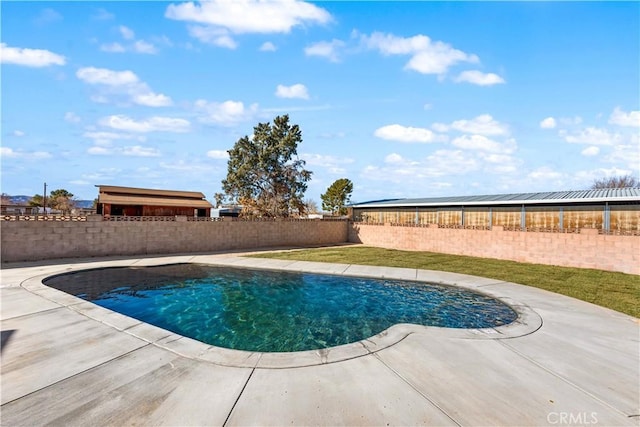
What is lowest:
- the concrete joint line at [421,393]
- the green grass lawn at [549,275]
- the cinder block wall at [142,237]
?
the concrete joint line at [421,393]

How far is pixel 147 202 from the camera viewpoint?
25.4 meters

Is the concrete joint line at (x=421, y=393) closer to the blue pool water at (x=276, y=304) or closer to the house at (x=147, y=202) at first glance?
the blue pool water at (x=276, y=304)

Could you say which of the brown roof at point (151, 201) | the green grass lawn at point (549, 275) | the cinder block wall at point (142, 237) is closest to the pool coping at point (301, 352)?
the green grass lawn at point (549, 275)

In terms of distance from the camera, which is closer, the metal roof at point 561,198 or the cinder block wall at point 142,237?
the cinder block wall at point 142,237

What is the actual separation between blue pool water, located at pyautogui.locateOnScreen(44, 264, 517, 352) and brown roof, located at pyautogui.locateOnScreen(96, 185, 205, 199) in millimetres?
15320

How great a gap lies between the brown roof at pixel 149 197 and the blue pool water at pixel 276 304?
13529 millimetres

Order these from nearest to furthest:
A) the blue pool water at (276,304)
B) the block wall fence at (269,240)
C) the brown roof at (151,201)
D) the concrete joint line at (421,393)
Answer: the concrete joint line at (421,393) < the blue pool water at (276,304) < the block wall fence at (269,240) < the brown roof at (151,201)

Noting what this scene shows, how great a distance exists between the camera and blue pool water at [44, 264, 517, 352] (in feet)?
23.4

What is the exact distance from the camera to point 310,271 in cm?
1320

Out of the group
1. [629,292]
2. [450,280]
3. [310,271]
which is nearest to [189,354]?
[310,271]

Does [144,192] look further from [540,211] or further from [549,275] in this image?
[540,211]

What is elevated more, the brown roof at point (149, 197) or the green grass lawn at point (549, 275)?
the brown roof at point (149, 197)

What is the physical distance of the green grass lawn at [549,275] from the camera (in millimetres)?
9383

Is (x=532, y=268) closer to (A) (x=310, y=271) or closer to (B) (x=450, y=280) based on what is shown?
(B) (x=450, y=280)
